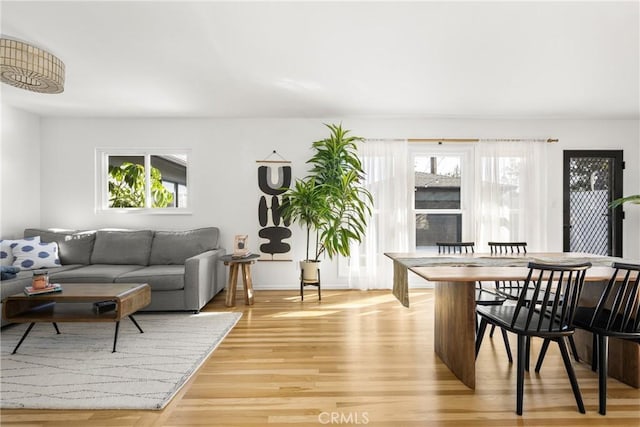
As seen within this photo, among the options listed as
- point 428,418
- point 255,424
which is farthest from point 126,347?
point 428,418

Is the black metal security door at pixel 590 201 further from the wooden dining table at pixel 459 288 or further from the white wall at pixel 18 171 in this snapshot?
the white wall at pixel 18 171

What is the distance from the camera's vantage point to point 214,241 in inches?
180

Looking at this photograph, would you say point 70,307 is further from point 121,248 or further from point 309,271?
point 309,271

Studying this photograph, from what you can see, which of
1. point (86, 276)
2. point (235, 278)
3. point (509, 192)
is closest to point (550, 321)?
point (235, 278)

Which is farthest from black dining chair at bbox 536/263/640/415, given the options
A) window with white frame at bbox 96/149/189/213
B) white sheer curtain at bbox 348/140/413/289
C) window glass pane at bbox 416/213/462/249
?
window with white frame at bbox 96/149/189/213

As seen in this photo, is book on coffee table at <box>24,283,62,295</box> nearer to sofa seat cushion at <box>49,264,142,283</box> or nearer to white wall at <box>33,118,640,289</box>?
sofa seat cushion at <box>49,264,142,283</box>

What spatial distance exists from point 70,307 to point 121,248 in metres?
1.41

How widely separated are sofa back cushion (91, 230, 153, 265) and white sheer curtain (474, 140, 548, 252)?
4.59 meters

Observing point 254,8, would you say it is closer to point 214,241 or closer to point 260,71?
point 260,71

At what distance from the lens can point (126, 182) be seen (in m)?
5.04

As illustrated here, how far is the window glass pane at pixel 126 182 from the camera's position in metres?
→ 5.01

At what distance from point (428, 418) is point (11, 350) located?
3.26 m

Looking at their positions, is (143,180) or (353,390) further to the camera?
(143,180)

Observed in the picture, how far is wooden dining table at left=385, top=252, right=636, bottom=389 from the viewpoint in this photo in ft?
6.73
